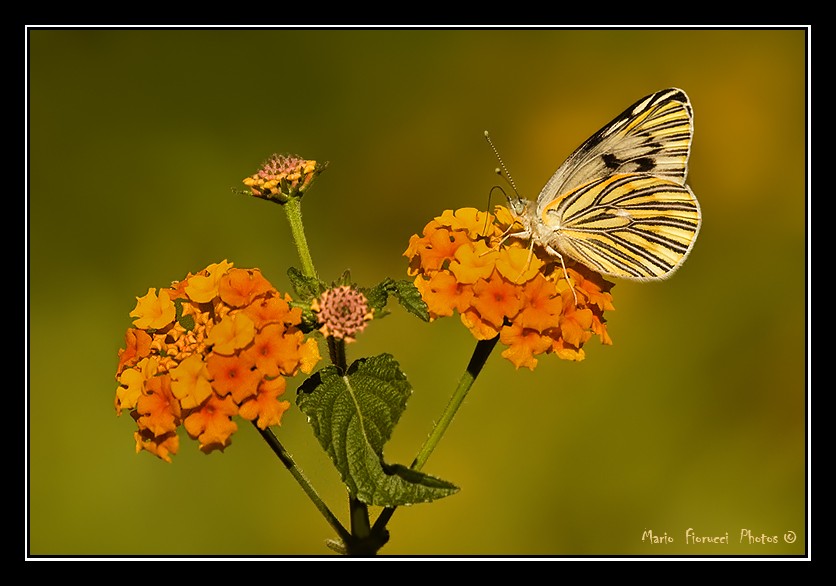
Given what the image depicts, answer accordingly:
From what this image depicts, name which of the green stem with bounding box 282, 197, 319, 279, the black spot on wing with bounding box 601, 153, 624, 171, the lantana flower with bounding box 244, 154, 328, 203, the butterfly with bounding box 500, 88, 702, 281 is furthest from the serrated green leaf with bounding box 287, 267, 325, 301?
the black spot on wing with bounding box 601, 153, 624, 171

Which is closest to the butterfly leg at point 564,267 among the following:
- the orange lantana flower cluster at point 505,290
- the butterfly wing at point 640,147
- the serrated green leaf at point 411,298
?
the orange lantana flower cluster at point 505,290

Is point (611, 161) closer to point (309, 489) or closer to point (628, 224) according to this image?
point (628, 224)

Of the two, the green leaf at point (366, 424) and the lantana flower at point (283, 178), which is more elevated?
the lantana flower at point (283, 178)

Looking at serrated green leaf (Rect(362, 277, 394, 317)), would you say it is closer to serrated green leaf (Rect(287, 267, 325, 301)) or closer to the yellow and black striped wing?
serrated green leaf (Rect(287, 267, 325, 301))

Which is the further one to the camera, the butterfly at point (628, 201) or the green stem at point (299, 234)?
the butterfly at point (628, 201)

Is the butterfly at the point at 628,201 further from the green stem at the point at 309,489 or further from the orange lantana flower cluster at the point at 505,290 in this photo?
the green stem at the point at 309,489


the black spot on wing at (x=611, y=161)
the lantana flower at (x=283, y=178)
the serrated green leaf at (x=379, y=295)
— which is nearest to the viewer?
the serrated green leaf at (x=379, y=295)
